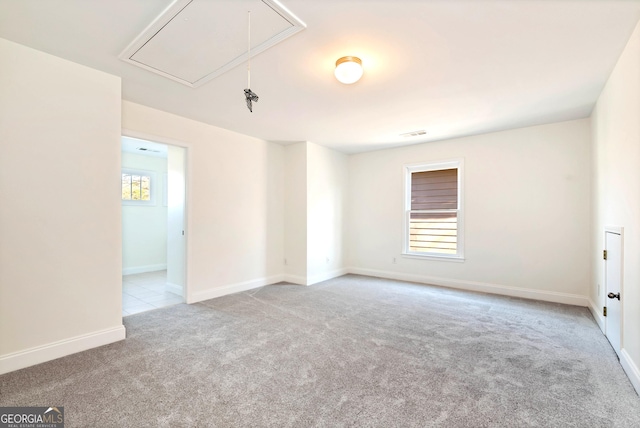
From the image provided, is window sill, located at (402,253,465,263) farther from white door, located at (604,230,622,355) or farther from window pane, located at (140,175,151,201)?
window pane, located at (140,175,151,201)

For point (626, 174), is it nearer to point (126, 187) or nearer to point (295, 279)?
point (295, 279)

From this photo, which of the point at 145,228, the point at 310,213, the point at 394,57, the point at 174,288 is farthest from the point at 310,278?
the point at 145,228

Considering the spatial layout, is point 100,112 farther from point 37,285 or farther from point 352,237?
point 352,237

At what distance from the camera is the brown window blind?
5117 millimetres

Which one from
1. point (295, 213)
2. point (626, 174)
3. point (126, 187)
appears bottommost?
point (295, 213)

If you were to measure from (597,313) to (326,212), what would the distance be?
4.07m

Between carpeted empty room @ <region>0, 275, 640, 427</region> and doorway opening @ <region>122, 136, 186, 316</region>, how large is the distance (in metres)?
1.32

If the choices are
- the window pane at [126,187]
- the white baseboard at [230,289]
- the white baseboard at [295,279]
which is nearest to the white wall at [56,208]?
the white baseboard at [230,289]

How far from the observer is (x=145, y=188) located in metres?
6.61

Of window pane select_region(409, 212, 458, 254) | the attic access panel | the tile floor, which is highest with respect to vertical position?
the attic access panel

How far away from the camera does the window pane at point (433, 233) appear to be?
509 cm

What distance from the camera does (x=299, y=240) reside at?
5.23 m

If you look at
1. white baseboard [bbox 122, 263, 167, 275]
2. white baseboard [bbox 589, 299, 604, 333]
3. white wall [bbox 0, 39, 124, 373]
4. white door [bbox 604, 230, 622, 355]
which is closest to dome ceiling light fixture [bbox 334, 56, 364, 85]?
white wall [bbox 0, 39, 124, 373]

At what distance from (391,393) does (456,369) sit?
0.68m
